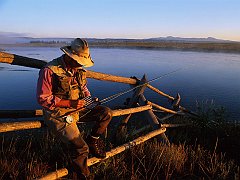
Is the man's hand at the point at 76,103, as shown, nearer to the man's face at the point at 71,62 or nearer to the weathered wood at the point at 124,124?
the man's face at the point at 71,62

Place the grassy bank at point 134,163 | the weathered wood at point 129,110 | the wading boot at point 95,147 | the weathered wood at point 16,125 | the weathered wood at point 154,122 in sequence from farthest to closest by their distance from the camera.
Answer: the weathered wood at point 154,122 → the weathered wood at point 129,110 → the grassy bank at point 134,163 → the wading boot at point 95,147 → the weathered wood at point 16,125

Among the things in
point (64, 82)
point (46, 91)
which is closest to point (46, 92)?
point (46, 91)

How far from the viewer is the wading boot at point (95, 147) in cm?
329

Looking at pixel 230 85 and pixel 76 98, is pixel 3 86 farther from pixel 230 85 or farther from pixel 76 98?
pixel 230 85

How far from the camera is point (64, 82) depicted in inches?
118

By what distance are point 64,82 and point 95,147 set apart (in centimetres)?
84

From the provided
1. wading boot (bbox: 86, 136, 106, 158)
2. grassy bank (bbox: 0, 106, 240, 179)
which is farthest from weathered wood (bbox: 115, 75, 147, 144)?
wading boot (bbox: 86, 136, 106, 158)

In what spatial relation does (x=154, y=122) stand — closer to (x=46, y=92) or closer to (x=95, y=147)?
(x=95, y=147)

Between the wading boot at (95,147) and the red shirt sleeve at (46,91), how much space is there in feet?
2.11

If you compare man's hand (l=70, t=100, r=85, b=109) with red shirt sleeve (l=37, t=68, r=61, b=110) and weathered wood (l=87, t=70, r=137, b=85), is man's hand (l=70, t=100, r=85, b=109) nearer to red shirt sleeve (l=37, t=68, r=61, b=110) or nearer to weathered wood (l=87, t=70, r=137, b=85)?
red shirt sleeve (l=37, t=68, r=61, b=110)

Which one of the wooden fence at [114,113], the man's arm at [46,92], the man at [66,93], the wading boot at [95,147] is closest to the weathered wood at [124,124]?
the wooden fence at [114,113]

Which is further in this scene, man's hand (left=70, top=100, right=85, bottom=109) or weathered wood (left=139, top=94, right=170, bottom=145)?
weathered wood (left=139, top=94, right=170, bottom=145)

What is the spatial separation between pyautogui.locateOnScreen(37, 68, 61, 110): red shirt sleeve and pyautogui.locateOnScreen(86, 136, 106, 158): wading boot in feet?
2.11

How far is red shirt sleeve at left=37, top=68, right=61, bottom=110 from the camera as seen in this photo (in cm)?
291
